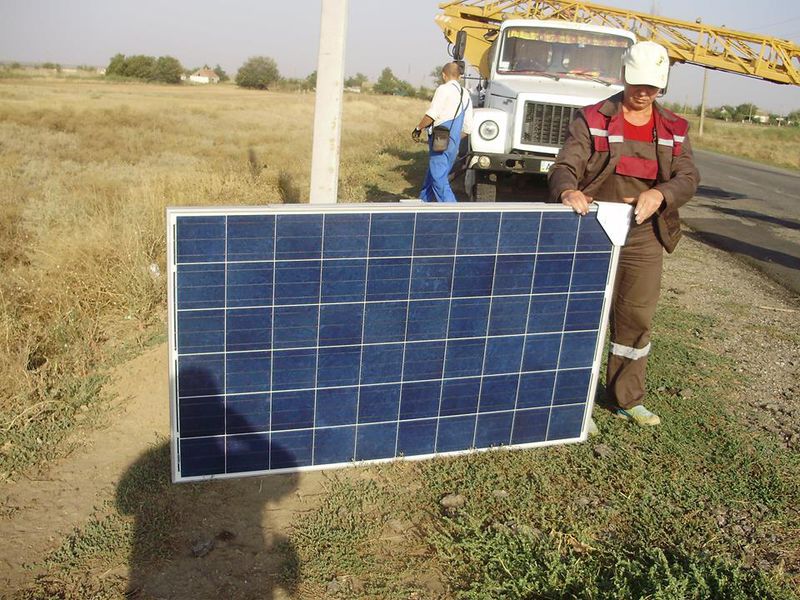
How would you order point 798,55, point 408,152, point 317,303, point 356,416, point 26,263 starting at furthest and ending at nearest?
point 408,152, point 798,55, point 26,263, point 356,416, point 317,303

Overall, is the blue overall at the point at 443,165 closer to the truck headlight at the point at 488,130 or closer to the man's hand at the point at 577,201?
the truck headlight at the point at 488,130

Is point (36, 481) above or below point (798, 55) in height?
below

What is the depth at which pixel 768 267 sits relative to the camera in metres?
9.81

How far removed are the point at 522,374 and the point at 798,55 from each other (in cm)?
1353

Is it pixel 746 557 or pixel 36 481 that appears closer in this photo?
pixel 746 557

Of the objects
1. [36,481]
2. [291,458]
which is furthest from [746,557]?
[36,481]

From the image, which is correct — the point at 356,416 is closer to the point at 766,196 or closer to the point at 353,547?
the point at 353,547

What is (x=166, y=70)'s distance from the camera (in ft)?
281

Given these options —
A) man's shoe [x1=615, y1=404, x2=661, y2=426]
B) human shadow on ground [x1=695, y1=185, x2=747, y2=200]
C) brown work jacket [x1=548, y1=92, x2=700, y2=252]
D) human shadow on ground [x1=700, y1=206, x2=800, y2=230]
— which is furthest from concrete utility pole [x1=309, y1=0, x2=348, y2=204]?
human shadow on ground [x1=695, y1=185, x2=747, y2=200]

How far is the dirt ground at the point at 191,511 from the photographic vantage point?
324 centimetres

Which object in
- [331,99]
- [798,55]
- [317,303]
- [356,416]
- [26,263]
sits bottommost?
[26,263]

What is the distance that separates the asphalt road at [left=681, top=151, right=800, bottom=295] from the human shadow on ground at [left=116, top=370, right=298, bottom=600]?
696cm

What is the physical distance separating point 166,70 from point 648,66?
292 ft

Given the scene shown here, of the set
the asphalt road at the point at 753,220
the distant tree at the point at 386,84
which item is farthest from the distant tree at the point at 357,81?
the asphalt road at the point at 753,220
